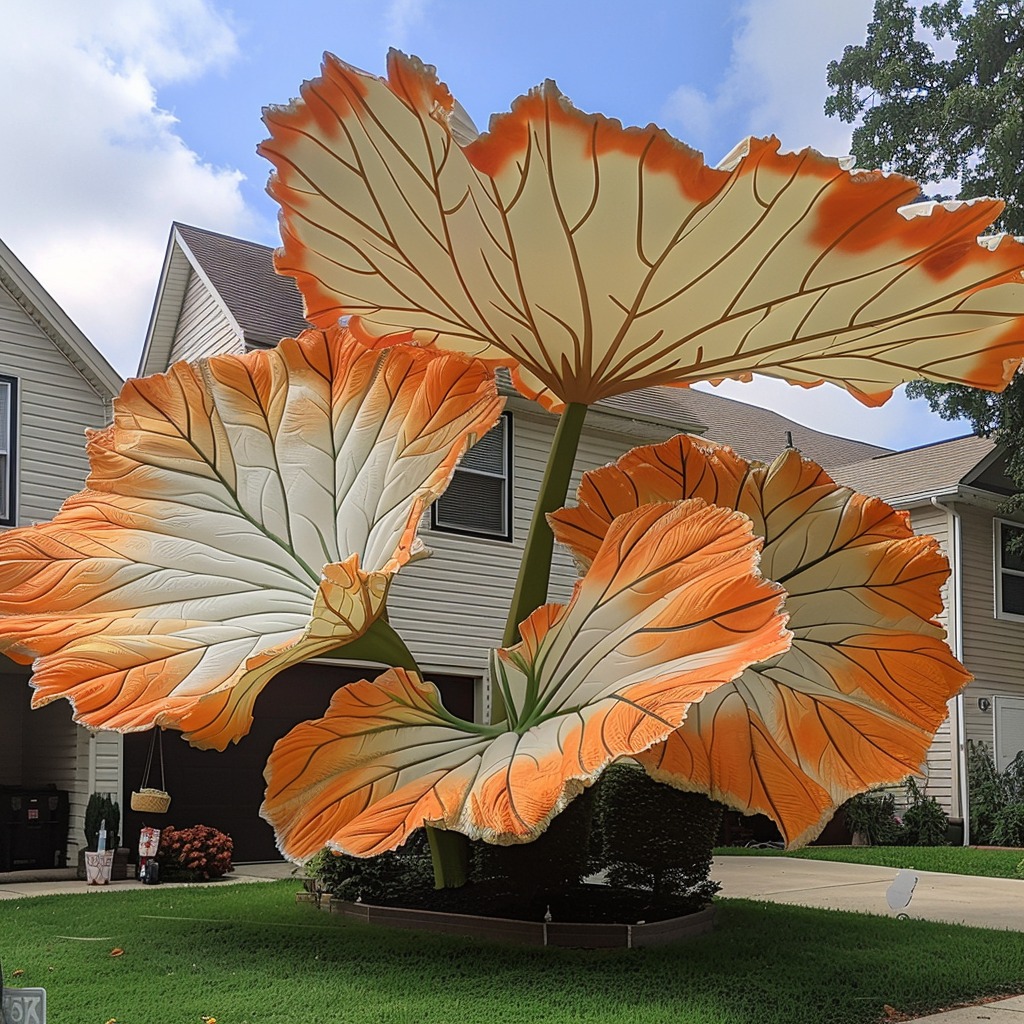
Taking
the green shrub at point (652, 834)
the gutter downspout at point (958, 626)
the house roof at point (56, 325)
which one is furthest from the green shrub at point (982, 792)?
the house roof at point (56, 325)

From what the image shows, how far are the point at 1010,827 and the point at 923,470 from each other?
6.31 m

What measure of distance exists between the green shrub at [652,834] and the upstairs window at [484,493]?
7.18 meters

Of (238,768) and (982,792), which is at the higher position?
(238,768)

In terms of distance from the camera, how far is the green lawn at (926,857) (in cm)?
1407

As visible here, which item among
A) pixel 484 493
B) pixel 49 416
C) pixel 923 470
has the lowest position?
pixel 484 493

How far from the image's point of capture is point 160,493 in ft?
14.2

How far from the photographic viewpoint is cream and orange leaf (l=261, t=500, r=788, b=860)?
297 cm

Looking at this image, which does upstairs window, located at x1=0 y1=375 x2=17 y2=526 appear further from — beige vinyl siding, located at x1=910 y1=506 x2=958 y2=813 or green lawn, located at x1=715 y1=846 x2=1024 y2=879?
beige vinyl siding, located at x1=910 y1=506 x2=958 y2=813

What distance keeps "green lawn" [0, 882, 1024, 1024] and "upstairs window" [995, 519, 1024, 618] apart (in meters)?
12.9

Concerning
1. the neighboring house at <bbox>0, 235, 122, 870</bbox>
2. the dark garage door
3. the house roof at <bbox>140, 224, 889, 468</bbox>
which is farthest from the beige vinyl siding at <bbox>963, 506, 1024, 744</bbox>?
the neighboring house at <bbox>0, 235, 122, 870</bbox>

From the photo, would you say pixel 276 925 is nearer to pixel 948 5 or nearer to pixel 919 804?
pixel 919 804

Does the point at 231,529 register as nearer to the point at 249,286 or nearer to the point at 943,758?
the point at 249,286

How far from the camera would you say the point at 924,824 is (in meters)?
18.2

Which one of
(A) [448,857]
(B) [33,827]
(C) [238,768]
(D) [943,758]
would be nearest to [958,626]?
(D) [943,758]
